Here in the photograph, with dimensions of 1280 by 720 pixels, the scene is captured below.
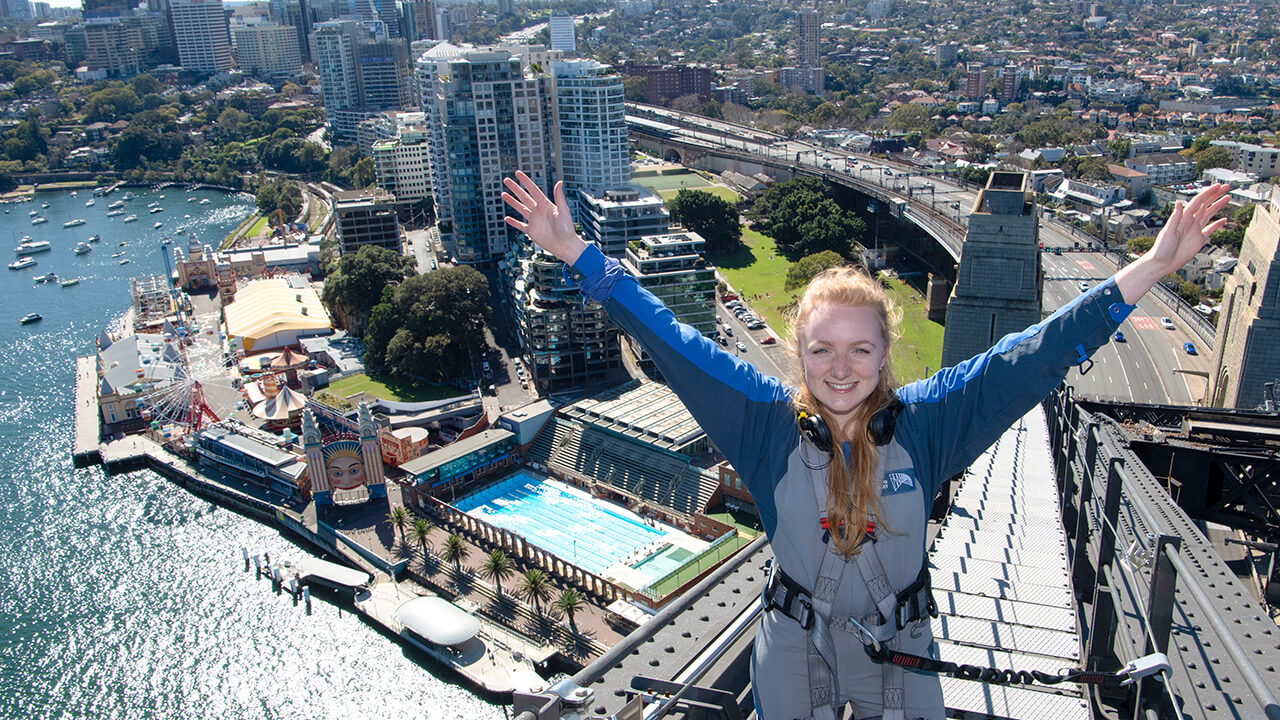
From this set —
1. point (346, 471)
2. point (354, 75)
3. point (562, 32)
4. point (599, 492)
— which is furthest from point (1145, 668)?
point (354, 75)

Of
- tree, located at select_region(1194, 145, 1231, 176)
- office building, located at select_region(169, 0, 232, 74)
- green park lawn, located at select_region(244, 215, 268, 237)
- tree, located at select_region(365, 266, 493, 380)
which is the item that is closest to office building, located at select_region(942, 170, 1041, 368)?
tree, located at select_region(365, 266, 493, 380)

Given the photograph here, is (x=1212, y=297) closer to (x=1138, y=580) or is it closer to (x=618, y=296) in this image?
(x=1138, y=580)

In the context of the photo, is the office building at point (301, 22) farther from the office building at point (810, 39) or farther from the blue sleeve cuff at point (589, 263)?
the blue sleeve cuff at point (589, 263)

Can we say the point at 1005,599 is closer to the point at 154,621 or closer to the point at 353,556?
the point at 353,556

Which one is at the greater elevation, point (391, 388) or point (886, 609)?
point (886, 609)

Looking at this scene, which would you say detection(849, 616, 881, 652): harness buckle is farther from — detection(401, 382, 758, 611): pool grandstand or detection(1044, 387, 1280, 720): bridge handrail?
detection(401, 382, 758, 611): pool grandstand

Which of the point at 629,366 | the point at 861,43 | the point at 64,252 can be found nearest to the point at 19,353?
the point at 64,252

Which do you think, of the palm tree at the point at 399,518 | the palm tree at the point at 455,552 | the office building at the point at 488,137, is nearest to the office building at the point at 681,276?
the palm tree at the point at 399,518
